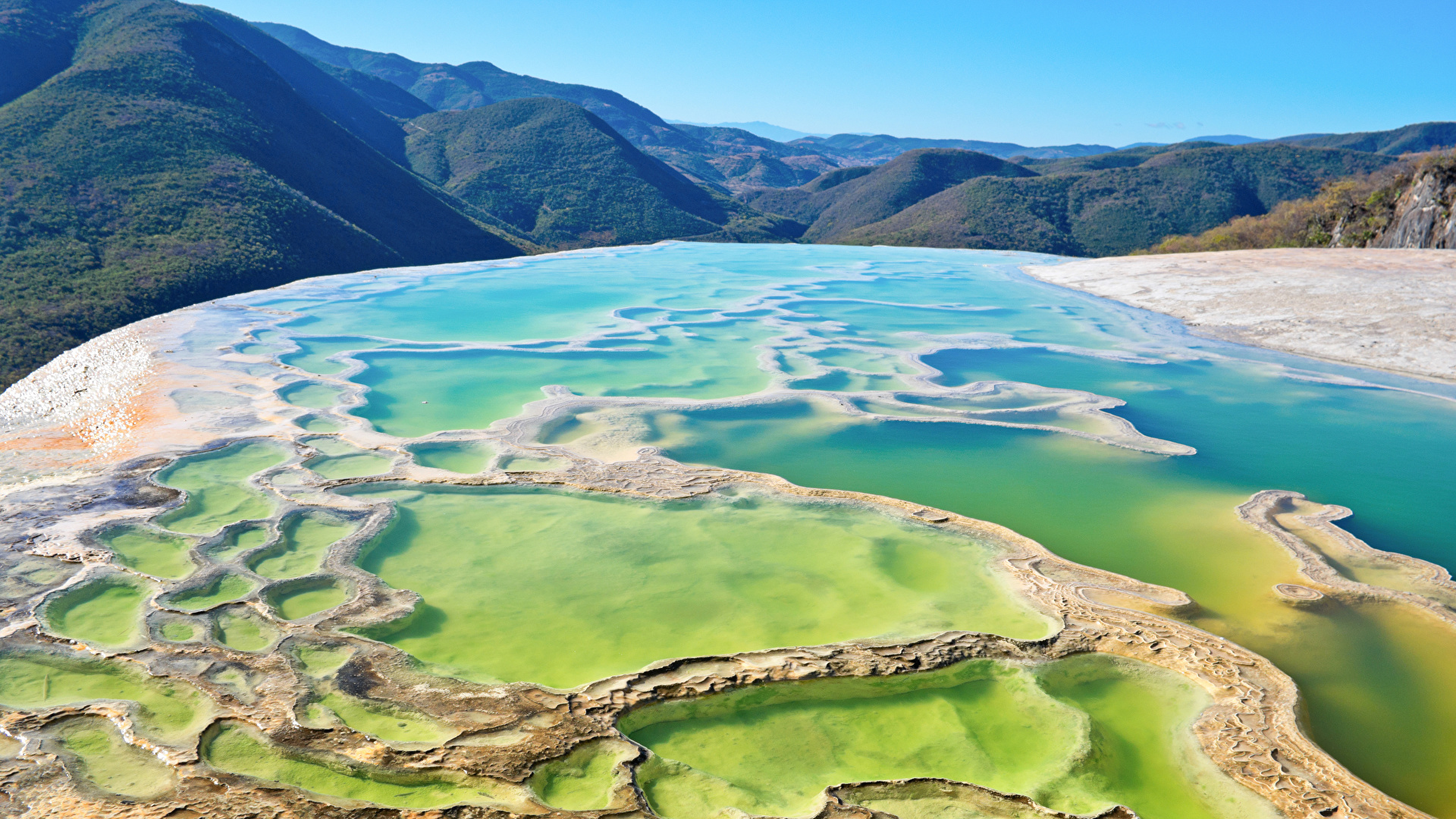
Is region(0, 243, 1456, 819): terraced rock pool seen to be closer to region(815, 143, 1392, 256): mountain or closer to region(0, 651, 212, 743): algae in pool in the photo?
region(0, 651, 212, 743): algae in pool

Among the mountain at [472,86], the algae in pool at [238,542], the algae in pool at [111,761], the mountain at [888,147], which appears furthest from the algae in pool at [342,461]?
the mountain at [888,147]

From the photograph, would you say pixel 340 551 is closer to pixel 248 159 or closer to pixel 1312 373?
pixel 1312 373

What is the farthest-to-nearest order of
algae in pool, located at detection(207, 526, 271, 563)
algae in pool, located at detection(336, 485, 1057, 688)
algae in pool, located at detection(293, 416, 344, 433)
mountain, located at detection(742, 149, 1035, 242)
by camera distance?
mountain, located at detection(742, 149, 1035, 242) < algae in pool, located at detection(293, 416, 344, 433) < algae in pool, located at detection(207, 526, 271, 563) < algae in pool, located at detection(336, 485, 1057, 688)

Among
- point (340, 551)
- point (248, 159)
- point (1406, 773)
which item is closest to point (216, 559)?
point (340, 551)

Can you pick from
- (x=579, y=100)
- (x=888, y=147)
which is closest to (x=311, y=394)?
(x=579, y=100)

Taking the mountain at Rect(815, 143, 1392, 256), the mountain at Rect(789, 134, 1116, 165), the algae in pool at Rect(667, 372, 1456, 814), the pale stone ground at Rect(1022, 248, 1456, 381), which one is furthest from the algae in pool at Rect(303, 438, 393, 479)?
the mountain at Rect(789, 134, 1116, 165)

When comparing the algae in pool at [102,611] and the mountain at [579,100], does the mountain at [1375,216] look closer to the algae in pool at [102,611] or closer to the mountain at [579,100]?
the algae in pool at [102,611]

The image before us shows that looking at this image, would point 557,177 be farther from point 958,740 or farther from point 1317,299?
point 958,740
